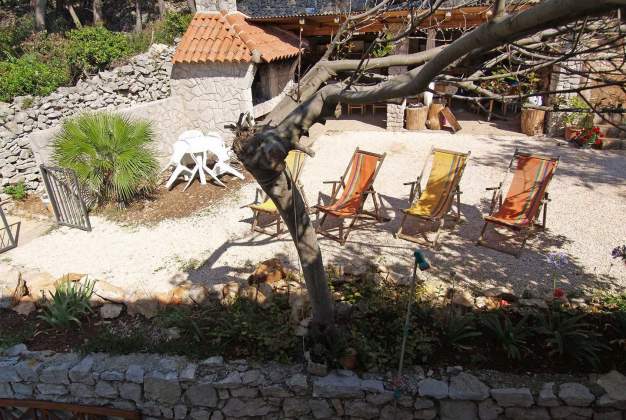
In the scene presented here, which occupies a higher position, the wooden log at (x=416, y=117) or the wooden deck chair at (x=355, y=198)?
the wooden log at (x=416, y=117)

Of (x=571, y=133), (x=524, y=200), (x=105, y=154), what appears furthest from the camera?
(x=571, y=133)

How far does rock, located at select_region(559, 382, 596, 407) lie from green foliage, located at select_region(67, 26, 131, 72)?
10444mm

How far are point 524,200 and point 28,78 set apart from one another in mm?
9381

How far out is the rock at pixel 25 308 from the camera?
4.66 m

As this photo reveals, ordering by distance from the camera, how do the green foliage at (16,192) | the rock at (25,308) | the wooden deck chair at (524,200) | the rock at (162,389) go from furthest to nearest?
the green foliage at (16,192), the wooden deck chair at (524,200), the rock at (25,308), the rock at (162,389)

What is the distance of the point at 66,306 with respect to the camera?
Result: 4.43 metres

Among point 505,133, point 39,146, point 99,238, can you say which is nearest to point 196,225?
point 99,238

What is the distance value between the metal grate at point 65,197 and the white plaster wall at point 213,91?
10.9ft

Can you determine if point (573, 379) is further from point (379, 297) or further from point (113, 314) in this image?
point (113, 314)

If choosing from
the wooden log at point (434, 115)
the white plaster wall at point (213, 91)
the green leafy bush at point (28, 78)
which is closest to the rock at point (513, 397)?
the white plaster wall at point (213, 91)

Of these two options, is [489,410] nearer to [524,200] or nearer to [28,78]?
[524,200]

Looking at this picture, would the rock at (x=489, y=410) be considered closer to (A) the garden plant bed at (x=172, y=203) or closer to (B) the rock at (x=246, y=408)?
(B) the rock at (x=246, y=408)

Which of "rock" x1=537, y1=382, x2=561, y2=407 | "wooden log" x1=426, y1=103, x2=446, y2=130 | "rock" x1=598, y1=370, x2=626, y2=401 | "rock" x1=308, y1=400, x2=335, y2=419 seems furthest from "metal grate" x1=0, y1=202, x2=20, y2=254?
"wooden log" x1=426, y1=103, x2=446, y2=130

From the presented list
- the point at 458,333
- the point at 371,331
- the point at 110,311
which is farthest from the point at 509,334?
the point at 110,311
